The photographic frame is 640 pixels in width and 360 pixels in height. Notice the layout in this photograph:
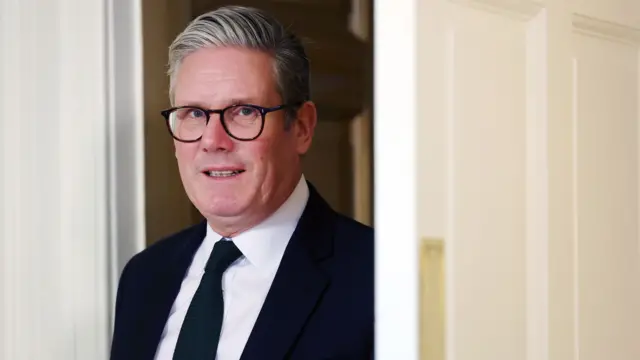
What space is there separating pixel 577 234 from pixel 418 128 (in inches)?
15.7

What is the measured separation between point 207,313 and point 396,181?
556mm

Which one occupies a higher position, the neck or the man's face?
the man's face

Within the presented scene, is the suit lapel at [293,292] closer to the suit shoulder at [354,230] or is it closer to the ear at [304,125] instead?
the suit shoulder at [354,230]

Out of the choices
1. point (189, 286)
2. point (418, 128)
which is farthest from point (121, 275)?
point (418, 128)

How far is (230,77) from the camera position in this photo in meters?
1.21

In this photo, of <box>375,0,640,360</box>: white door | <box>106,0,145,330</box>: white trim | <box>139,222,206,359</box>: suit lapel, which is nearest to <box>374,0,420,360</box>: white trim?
<box>375,0,640,360</box>: white door

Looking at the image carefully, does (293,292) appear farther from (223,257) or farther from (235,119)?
(235,119)

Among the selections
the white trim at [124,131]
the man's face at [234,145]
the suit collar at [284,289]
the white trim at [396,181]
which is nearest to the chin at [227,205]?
the man's face at [234,145]

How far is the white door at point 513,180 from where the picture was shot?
78 cm

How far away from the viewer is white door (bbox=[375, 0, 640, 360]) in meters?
0.78

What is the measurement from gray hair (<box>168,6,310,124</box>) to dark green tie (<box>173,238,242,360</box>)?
0.26m

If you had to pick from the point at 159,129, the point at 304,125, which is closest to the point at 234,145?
the point at 304,125

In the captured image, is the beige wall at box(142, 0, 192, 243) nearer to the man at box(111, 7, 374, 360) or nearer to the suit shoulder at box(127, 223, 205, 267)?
the suit shoulder at box(127, 223, 205, 267)

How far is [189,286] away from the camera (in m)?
1.32
